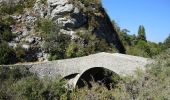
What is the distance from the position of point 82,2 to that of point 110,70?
48.5 feet

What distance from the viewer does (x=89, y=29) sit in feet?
143

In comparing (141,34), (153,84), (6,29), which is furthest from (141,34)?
(153,84)

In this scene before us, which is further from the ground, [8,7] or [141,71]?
[8,7]

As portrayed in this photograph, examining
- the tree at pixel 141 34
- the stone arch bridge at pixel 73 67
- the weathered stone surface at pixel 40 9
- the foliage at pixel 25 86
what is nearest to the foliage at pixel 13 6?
the weathered stone surface at pixel 40 9

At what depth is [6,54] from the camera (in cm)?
3775

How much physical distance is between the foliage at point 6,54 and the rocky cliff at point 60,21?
120 centimetres

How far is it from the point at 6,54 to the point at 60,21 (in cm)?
782

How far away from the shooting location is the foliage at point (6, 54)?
123 feet

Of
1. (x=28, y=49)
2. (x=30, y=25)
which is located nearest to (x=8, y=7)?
(x=30, y=25)

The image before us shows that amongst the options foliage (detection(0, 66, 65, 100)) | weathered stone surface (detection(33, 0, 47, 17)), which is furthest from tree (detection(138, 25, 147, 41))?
foliage (detection(0, 66, 65, 100))

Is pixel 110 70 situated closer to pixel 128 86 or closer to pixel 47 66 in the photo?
pixel 47 66

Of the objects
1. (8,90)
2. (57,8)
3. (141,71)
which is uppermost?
(57,8)

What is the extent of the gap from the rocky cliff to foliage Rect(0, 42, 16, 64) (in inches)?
47.2

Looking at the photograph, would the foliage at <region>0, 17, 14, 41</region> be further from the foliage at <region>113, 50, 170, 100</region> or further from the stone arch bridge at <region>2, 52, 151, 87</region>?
the foliage at <region>113, 50, 170, 100</region>
